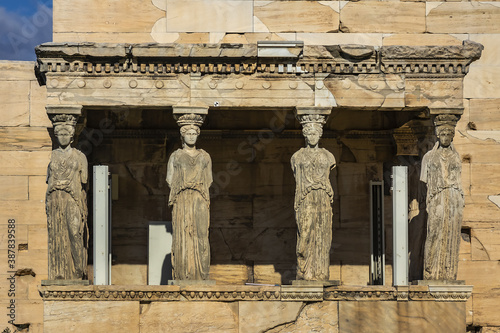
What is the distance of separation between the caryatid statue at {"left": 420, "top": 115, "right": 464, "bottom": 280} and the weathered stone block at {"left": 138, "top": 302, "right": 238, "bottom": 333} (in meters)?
2.69

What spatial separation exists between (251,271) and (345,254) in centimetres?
144

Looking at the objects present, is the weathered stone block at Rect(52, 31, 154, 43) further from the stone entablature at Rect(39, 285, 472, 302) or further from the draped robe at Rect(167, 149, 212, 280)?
the stone entablature at Rect(39, 285, 472, 302)

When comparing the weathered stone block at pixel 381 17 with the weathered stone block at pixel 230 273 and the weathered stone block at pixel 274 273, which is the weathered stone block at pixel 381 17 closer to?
the weathered stone block at pixel 274 273

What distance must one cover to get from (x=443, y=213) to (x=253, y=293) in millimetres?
2758

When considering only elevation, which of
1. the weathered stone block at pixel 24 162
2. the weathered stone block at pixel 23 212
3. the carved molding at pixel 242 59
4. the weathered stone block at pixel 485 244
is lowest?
the weathered stone block at pixel 485 244

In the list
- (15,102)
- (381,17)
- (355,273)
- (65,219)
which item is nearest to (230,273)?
(355,273)

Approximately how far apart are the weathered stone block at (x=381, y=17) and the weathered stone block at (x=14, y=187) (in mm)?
5257

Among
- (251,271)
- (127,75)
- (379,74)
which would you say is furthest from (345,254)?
(127,75)

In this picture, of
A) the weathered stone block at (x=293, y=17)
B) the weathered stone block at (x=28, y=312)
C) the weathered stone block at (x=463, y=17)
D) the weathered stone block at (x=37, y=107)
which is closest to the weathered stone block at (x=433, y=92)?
the weathered stone block at (x=463, y=17)

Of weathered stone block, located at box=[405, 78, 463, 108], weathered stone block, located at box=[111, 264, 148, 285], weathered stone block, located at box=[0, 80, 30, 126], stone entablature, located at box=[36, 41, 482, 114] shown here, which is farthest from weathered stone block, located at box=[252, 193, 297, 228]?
weathered stone block, located at box=[0, 80, 30, 126]

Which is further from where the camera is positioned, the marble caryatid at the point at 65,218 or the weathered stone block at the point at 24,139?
the weathered stone block at the point at 24,139

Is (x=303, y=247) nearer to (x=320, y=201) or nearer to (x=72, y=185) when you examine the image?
(x=320, y=201)

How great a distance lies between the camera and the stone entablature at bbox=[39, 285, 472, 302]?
1783cm

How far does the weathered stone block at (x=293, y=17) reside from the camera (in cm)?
1959
